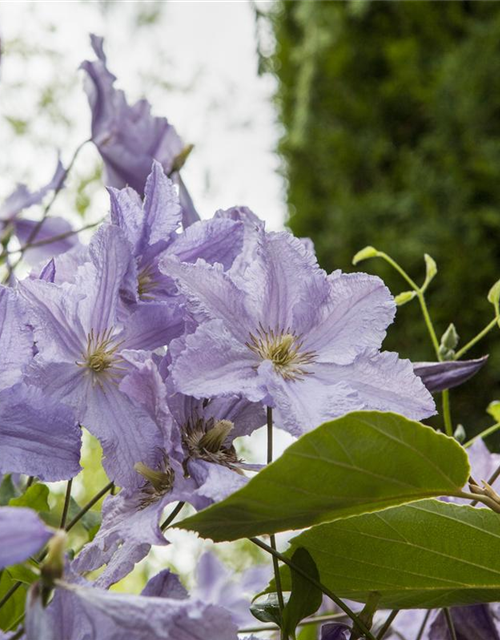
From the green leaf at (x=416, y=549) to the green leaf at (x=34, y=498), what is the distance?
0.53ft

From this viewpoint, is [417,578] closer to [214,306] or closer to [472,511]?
[472,511]

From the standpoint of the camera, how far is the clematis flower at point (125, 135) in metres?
0.60

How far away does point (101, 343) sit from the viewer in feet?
1.17

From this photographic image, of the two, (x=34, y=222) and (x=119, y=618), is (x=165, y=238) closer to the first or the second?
(x=119, y=618)

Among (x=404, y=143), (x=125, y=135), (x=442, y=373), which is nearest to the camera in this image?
(x=442, y=373)

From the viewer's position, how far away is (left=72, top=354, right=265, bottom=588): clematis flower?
307 millimetres

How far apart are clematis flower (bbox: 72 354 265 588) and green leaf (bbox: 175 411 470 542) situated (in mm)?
14

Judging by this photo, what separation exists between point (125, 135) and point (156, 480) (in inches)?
13.6

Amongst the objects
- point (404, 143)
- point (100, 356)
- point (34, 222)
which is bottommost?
point (100, 356)

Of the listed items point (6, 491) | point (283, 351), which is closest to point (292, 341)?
point (283, 351)

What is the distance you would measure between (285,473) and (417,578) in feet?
0.35

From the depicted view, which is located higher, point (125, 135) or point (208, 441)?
point (125, 135)

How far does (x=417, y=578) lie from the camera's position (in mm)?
355

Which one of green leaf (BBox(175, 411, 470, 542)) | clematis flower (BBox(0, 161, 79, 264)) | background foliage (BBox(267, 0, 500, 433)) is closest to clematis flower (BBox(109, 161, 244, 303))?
green leaf (BBox(175, 411, 470, 542))
